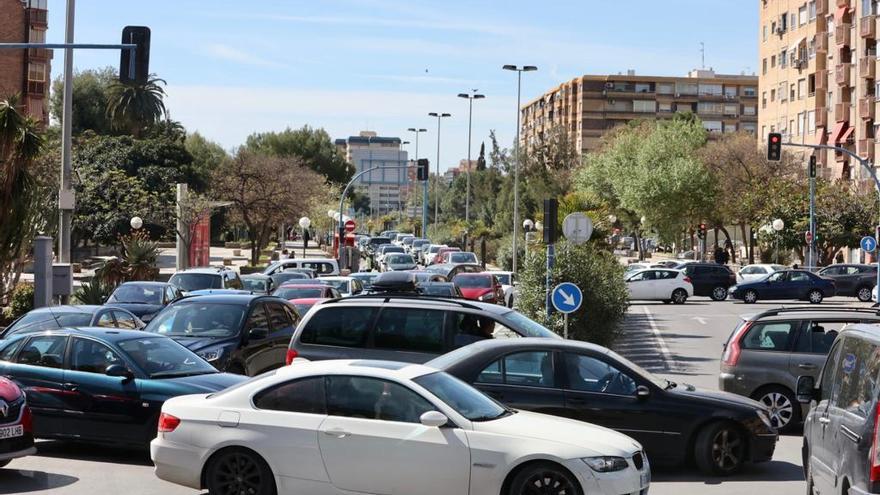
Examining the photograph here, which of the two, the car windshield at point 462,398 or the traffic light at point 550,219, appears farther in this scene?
the traffic light at point 550,219

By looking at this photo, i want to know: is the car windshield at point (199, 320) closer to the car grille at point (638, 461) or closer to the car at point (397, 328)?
the car at point (397, 328)

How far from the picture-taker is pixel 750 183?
72438 millimetres

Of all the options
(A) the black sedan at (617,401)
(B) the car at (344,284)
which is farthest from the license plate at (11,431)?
(B) the car at (344,284)

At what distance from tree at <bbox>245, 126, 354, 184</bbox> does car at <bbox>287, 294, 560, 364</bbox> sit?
331ft

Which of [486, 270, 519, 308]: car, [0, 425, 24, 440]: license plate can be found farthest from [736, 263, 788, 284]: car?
[0, 425, 24, 440]: license plate

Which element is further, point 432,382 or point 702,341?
point 702,341

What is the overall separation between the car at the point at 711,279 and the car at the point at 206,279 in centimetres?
2498

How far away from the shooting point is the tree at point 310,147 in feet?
389

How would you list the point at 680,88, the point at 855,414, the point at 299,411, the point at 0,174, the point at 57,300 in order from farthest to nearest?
the point at 680,88
the point at 57,300
the point at 0,174
the point at 299,411
the point at 855,414

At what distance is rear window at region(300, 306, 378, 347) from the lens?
14281mm

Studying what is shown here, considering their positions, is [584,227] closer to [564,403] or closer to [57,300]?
[564,403]

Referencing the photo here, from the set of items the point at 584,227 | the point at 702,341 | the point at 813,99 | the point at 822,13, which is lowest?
the point at 702,341

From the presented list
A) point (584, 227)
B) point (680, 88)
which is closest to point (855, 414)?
point (584, 227)

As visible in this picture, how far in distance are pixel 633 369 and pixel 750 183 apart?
62.6 meters
